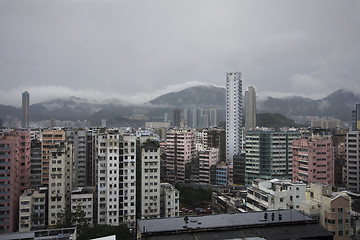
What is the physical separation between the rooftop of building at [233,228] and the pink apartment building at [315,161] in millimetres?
10653

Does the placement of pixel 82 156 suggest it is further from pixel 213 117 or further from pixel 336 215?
pixel 213 117

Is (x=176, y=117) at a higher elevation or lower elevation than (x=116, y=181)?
higher

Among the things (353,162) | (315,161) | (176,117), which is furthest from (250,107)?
(315,161)

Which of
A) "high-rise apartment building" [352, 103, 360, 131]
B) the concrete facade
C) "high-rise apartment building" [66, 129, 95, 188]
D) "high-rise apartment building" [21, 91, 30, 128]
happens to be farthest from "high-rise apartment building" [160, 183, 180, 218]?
"high-rise apartment building" [352, 103, 360, 131]

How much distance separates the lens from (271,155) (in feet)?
77.3

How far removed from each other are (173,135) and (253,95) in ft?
86.5

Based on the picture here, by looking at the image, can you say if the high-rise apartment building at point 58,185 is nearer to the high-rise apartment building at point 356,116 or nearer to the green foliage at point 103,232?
the green foliage at point 103,232

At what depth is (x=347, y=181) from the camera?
72.1 feet

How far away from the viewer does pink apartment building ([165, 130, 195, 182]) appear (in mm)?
28156

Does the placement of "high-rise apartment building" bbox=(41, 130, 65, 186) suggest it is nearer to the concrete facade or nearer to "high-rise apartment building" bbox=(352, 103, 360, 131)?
the concrete facade

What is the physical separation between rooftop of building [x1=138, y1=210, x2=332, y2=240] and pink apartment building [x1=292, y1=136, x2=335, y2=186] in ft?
35.0

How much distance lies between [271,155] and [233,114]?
9.28m

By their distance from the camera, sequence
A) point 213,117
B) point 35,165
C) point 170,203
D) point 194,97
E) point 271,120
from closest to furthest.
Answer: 1. point 170,203
2. point 35,165
3. point 271,120
4. point 213,117
5. point 194,97

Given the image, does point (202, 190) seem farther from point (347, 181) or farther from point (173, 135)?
point (347, 181)
